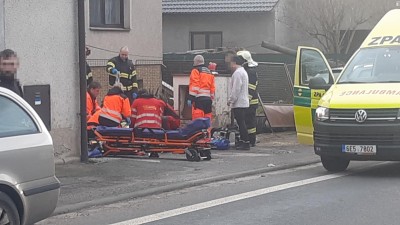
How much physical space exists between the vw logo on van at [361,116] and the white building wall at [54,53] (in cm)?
462

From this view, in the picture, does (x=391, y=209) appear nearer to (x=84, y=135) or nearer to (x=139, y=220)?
(x=139, y=220)

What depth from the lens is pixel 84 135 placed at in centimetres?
1368

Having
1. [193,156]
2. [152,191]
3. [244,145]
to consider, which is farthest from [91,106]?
[152,191]

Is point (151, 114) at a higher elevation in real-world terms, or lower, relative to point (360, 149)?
higher

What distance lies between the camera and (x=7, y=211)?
741 cm

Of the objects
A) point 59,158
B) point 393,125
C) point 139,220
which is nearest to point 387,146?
point 393,125

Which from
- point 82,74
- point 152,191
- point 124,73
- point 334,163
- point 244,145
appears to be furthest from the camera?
point 124,73

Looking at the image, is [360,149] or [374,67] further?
[374,67]

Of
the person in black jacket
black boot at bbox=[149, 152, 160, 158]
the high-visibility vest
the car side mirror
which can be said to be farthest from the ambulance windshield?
the person in black jacket

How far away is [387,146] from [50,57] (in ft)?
17.7

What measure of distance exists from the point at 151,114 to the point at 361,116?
370cm

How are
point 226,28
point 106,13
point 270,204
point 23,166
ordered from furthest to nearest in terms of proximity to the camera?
point 226,28
point 106,13
point 270,204
point 23,166

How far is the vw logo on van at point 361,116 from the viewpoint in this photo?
1202cm

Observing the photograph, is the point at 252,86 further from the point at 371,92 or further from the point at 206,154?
the point at 371,92
